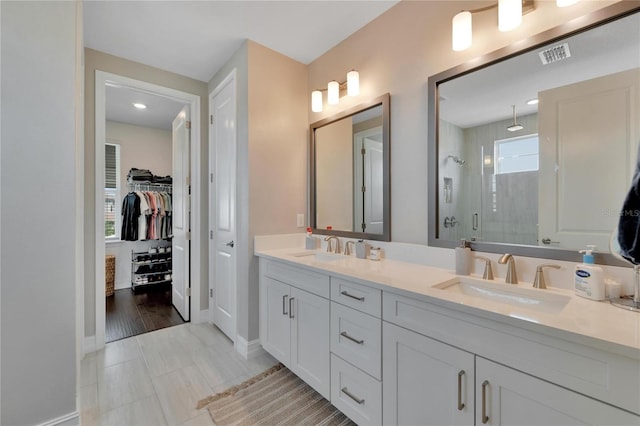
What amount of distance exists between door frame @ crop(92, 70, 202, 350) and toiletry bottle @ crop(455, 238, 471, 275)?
2.53 metres

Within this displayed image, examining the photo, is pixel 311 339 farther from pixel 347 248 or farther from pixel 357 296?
pixel 347 248

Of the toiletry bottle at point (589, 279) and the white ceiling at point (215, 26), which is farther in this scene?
the white ceiling at point (215, 26)

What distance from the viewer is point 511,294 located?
1.18 meters

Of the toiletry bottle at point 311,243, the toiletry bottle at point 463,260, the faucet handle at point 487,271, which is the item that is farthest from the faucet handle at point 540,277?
the toiletry bottle at point 311,243

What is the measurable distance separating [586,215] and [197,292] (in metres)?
3.13

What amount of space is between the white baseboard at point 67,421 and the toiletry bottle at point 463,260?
2.17 metres

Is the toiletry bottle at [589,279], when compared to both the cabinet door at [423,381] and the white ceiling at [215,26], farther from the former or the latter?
the white ceiling at [215,26]

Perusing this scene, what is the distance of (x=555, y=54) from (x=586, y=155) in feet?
1.58

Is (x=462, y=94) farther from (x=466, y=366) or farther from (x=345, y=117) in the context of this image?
(x=466, y=366)

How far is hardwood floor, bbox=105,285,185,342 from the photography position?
270cm

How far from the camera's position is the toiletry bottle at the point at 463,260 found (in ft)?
4.55

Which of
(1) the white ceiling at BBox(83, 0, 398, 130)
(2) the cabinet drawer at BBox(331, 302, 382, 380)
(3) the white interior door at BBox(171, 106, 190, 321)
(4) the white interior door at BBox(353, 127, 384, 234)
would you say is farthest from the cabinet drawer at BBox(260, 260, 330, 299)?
(1) the white ceiling at BBox(83, 0, 398, 130)

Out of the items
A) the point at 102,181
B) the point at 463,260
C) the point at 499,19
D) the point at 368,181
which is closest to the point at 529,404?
the point at 463,260

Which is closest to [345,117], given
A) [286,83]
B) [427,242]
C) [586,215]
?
[286,83]
